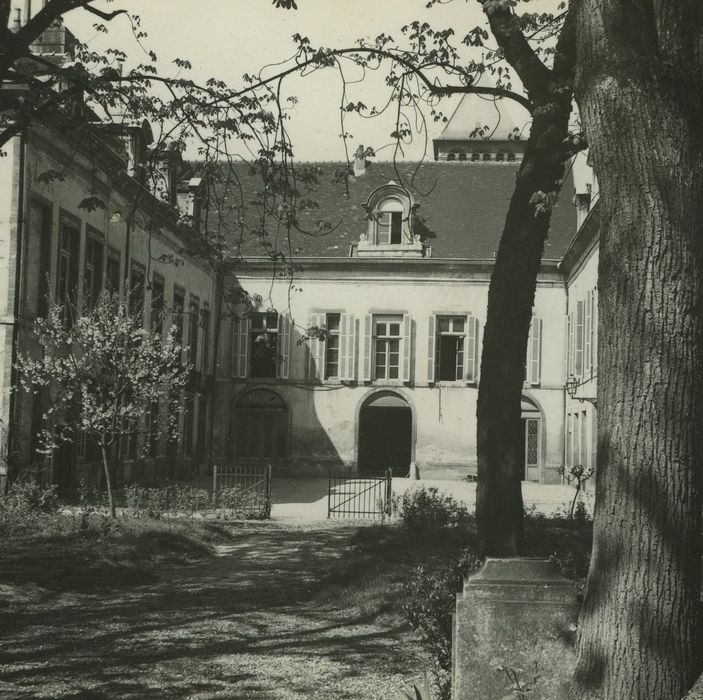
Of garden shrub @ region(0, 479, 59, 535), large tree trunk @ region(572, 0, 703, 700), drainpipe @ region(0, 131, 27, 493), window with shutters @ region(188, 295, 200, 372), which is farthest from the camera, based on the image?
window with shutters @ region(188, 295, 200, 372)

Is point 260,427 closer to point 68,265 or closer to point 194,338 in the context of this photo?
point 194,338

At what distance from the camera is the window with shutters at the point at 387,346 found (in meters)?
31.0

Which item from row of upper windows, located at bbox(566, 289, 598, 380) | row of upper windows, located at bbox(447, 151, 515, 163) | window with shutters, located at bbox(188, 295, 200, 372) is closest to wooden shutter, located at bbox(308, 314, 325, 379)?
window with shutters, located at bbox(188, 295, 200, 372)

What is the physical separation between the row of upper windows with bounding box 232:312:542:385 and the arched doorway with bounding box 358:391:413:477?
107cm

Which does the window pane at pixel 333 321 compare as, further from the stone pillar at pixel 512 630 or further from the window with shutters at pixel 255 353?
the stone pillar at pixel 512 630

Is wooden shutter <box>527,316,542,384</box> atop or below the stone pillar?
atop

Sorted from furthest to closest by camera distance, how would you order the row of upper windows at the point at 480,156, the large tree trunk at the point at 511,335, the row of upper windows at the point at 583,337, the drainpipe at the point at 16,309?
the row of upper windows at the point at 480,156, the row of upper windows at the point at 583,337, the drainpipe at the point at 16,309, the large tree trunk at the point at 511,335

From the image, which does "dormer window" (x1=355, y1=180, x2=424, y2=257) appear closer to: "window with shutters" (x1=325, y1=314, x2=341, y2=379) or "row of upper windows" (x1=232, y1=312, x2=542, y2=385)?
"row of upper windows" (x1=232, y1=312, x2=542, y2=385)

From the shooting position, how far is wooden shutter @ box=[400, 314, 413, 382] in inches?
1208

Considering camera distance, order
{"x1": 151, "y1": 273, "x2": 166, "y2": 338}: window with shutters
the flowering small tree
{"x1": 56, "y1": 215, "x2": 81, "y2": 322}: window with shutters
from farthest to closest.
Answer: {"x1": 151, "y1": 273, "x2": 166, "y2": 338}: window with shutters, {"x1": 56, "y1": 215, "x2": 81, "y2": 322}: window with shutters, the flowering small tree

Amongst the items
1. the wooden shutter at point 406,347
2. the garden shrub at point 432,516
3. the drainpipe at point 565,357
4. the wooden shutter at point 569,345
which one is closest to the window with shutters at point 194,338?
the wooden shutter at point 406,347

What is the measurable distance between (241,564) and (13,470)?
589cm

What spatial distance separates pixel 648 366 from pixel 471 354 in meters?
26.6

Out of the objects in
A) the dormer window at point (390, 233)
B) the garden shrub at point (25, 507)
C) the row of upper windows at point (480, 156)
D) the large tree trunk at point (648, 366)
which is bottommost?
the garden shrub at point (25, 507)
